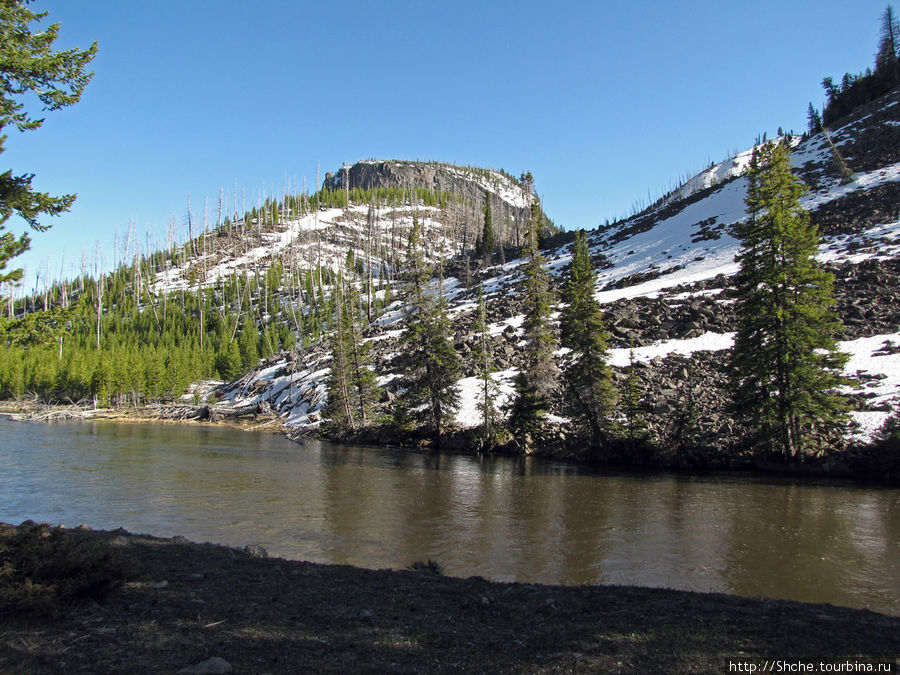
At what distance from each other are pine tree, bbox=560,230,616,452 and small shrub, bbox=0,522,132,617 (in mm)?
30494

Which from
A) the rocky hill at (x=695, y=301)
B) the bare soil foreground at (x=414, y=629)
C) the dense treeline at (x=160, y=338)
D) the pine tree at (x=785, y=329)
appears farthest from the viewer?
the dense treeline at (x=160, y=338)

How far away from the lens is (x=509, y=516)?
784 inches

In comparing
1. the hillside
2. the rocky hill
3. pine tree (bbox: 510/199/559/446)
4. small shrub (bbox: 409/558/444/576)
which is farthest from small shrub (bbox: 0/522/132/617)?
pine tree (bbox: 510/199/559/446)

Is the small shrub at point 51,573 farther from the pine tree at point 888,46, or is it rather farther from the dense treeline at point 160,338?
the pine tree at point 888,46

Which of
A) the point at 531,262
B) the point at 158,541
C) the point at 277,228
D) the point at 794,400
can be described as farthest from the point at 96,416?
the point at 277,228

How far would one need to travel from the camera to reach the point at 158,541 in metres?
13.3

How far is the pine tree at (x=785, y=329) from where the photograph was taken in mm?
26344

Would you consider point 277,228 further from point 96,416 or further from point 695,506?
point 695,506

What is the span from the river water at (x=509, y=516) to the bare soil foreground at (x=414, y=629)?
3.81m

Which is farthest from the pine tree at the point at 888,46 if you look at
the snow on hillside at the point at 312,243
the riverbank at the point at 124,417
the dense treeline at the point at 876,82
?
the riverbank at the point at 124,417

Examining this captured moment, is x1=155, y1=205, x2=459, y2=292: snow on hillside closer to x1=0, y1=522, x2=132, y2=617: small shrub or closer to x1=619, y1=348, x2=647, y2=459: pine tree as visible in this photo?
x1=619, y1=348, x2=647, y2=459: pine tree

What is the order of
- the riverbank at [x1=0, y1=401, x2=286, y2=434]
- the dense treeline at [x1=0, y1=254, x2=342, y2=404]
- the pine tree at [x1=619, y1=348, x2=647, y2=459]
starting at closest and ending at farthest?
1. the pine tree at [x1=619, y1=348, x2=647, y2=459]
2. the riverbank at [x1=0, y1=401, x2=286, y2=434]
3. the dense treeline at [x1=0, y1=254, x2=342, y2=404]

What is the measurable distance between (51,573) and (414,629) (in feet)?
19.4

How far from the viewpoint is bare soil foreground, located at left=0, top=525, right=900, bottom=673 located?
20.1ft
